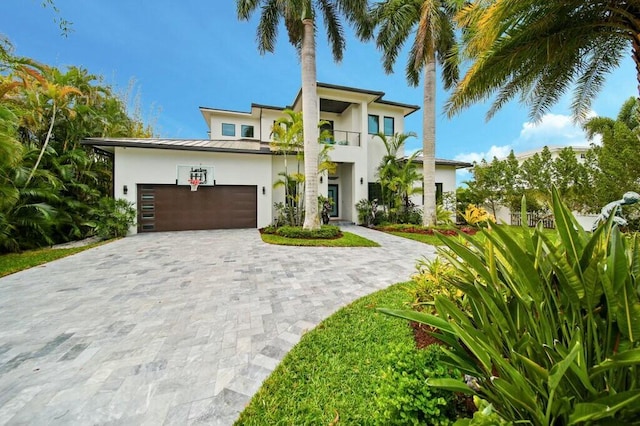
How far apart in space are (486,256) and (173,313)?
4094 mm

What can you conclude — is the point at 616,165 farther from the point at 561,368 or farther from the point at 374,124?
the point at 561,368

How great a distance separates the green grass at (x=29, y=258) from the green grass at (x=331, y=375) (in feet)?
24.6

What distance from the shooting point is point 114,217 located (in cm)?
1080

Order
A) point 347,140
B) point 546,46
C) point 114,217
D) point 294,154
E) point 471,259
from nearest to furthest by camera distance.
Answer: point 471,259
point 546,46
point 114,217
point 294,154
point 347,140

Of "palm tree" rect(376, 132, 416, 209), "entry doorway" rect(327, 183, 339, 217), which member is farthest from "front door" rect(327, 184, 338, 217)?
"palm tree" rect(376, 132, 416, 209)

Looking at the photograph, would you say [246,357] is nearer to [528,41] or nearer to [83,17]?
[528,41]

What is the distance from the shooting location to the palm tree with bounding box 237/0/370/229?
984 centimetres

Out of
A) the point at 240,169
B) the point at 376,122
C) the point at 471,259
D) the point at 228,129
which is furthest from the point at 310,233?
the point at 228,129

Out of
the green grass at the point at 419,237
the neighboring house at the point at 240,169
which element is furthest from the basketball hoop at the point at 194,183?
the green grass at the point at 419,237

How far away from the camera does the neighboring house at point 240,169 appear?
1198 cm

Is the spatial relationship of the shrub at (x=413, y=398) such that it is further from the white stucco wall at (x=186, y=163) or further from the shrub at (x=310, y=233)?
the white stucco wall at (x=186, y=163)

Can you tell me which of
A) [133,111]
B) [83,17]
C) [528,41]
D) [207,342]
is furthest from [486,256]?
[133,111]

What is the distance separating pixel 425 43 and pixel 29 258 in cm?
1562

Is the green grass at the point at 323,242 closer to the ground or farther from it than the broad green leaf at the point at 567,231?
closer to the ground
